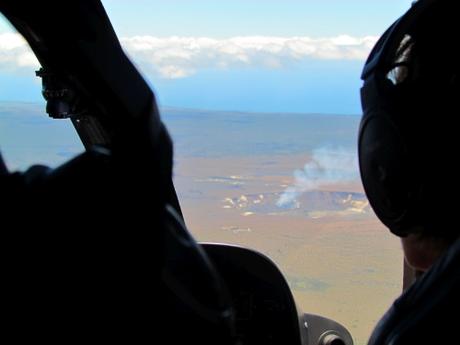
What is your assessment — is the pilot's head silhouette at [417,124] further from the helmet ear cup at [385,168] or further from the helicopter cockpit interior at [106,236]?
the helicopter cockpit interior at [106,236]

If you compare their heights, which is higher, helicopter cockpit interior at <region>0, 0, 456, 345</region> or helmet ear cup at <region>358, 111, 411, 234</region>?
helicopter cockpit interior at <region>0, 0, 456, 345</region>

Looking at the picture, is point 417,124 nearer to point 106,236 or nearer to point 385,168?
point 385,168

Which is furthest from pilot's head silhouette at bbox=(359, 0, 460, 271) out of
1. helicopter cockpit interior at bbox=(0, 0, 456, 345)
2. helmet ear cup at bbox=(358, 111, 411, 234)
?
helicopter cockpit interior at bbox=(0, 0, 456, 345)

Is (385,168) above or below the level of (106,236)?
below

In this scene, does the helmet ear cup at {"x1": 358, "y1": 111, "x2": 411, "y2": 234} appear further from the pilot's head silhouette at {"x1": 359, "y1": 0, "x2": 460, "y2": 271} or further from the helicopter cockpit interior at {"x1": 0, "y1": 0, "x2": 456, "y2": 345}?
the helicopter cockpit interior at {"x1": 0, "y1": 0, "x2": 456, "y2": 345}

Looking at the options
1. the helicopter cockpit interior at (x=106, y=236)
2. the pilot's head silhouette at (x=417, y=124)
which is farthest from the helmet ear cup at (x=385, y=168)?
the helicopter cockpit interior at (x=106, y=236)

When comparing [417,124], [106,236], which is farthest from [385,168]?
[106,236]

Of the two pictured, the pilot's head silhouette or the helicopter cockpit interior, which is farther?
the pilot's head silhouette

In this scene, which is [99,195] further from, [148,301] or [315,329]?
[315,329]
